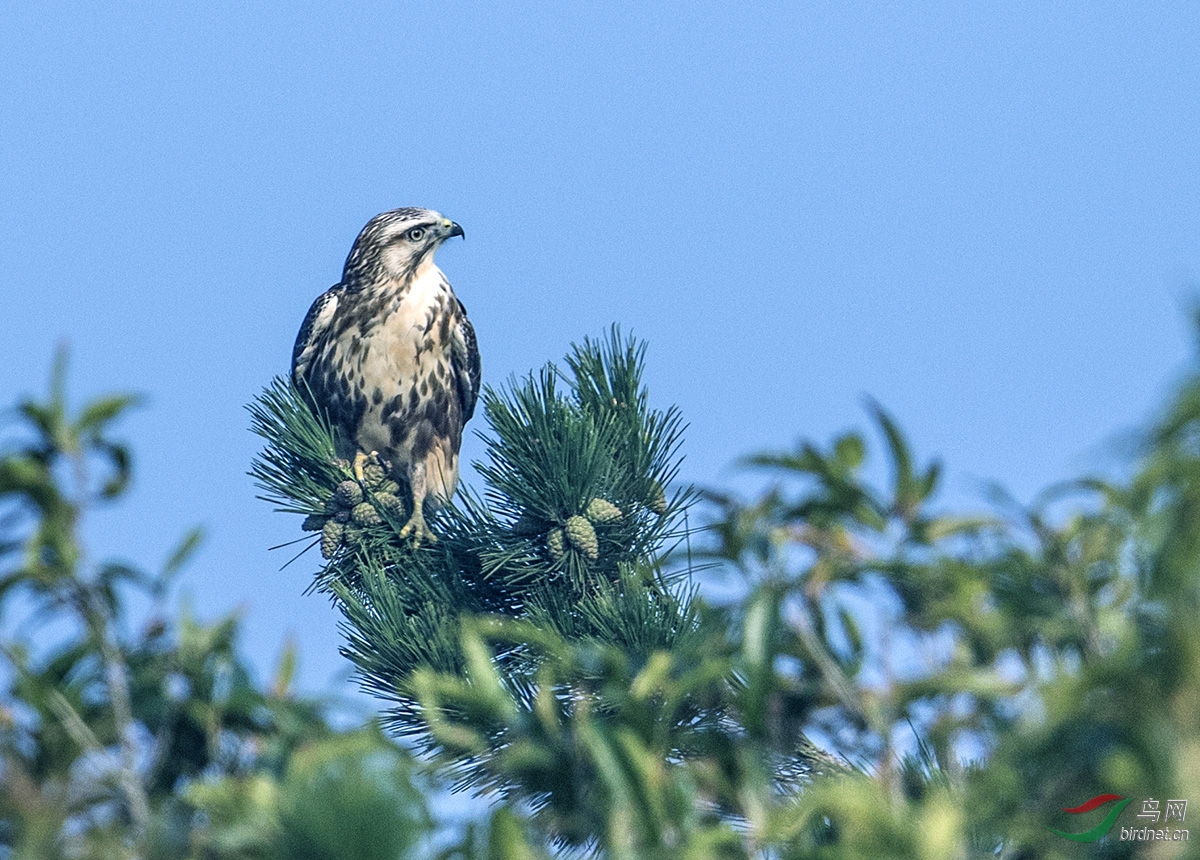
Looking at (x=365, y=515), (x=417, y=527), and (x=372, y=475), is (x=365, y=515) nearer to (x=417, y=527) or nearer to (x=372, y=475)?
(x=417, y=527)

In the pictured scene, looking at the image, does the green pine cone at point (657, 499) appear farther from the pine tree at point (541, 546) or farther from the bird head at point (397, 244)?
the bird head at point (397, 244)

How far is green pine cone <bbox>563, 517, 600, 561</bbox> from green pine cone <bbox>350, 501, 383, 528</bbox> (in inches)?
40.6

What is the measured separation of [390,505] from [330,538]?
0.29 metres

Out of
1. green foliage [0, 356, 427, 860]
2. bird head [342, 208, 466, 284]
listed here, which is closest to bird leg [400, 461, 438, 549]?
bird head [342, 208, 466, 284]

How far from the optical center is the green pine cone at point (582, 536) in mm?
4918

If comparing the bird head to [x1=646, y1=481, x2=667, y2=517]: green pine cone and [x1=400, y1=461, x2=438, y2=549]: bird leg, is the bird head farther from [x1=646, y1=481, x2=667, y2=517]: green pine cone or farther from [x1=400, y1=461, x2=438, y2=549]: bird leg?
[x1=646, y1=481, x2=667, y2=517]: green pine cone

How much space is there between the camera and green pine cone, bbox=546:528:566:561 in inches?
195

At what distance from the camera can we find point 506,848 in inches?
72.9

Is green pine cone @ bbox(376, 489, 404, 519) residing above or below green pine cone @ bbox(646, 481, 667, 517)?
above

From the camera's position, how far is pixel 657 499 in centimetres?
515

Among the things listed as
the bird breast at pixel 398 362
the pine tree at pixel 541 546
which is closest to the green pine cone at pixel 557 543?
the pine tree at pixel 541 546

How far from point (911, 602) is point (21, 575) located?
1258 millimetres

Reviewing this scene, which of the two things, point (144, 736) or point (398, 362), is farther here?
point (398, 362)

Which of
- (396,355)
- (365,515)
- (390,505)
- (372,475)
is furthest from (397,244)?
(365,515)
